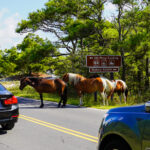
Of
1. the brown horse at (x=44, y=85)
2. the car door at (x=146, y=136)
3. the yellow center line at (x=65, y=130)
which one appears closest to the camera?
the car door at (x=146, y=136)

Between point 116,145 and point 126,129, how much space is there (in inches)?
12.9

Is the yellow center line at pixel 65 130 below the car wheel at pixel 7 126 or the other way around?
below

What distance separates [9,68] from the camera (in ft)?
209

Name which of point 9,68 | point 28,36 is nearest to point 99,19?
point 28,36

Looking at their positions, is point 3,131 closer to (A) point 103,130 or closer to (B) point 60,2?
(A) point 103,130

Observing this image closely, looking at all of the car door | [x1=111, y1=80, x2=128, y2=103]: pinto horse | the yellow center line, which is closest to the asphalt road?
the yellow center line

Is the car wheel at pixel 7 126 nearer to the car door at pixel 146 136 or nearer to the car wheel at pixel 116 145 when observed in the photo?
the car wheel at pixel 116 145

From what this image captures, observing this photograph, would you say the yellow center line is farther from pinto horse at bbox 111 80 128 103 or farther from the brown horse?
pinto horse at bbox 111 80 128 103

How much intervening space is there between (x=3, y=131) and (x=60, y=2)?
23586mm

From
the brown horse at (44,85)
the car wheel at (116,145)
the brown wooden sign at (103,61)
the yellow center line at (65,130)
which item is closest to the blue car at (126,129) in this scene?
the car wheel at (116,145)

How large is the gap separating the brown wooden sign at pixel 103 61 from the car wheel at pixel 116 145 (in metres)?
14.2

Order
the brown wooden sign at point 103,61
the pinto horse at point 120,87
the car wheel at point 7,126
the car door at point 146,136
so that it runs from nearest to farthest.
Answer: the car door at point 146,136
the car wheel at point 7,126
the brown wooden sign at point 103,61
the pinto horse at point 120,87

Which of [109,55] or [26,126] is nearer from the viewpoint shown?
[26,126]

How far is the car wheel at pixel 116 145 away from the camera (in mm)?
3997
